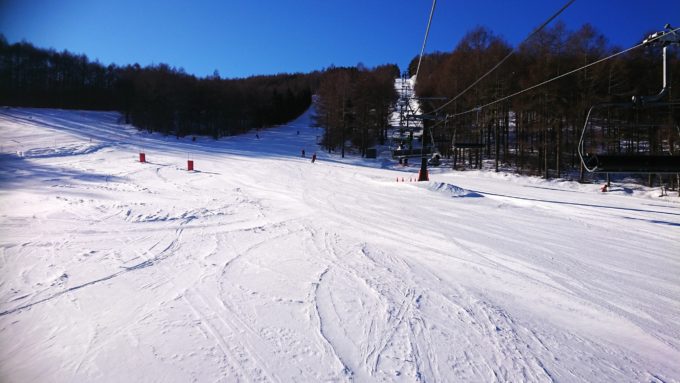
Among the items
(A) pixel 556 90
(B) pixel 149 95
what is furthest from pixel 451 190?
(B) pixel 149 95

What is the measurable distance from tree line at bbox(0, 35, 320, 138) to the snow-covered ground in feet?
164

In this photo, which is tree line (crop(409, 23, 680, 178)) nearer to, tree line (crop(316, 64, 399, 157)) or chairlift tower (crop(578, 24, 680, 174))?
tree line (crop(316, 64, 399, 157))

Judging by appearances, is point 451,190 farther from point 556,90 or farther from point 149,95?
point 149,95

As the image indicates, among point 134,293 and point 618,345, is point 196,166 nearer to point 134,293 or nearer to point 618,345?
point 134,293

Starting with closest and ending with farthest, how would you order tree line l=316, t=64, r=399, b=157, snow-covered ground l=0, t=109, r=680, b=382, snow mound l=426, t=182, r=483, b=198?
snow-covered ground l=0, t=109, r=680, b=382 → snow mound l=426, t=182, r=483, b=198 → tree line l=316, t=64, r=399, b=157

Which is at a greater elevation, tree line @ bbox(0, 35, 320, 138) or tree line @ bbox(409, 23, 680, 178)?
tree line @ bbox(0, 35, 320, 138)

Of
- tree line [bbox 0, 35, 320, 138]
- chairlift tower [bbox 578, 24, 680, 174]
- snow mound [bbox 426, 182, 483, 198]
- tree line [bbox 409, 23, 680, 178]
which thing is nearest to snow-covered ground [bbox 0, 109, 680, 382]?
chairlift tower [bbox 578, 24, 680, 174]

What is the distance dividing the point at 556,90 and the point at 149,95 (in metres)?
56.7

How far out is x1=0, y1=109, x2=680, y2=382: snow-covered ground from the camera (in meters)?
3.45

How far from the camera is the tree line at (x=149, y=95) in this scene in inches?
2181

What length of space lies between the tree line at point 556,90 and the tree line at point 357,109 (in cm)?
1043

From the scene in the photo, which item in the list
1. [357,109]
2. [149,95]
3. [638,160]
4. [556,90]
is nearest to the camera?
[638,160]

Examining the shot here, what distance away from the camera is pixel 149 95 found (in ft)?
183

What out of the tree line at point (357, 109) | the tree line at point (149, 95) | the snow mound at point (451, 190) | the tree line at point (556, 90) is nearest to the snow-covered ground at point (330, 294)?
the snow mound at point (451, 190)
